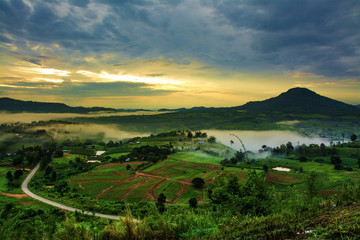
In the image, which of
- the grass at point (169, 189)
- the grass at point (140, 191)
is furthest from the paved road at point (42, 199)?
the grass at point (169, 189)

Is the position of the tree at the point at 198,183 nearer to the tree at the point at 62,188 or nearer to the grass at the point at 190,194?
the grass at the point at 190,194

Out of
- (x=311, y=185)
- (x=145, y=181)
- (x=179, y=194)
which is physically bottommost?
(x=145, y=181)

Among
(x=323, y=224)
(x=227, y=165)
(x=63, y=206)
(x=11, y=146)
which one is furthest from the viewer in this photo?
(x=11, y=146)

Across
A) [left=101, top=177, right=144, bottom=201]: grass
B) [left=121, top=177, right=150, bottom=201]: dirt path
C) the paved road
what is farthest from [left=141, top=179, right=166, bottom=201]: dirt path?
the paved road

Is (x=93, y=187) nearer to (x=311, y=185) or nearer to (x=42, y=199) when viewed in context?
(x=42, y=199)

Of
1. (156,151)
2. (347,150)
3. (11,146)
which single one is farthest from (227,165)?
(11,146)

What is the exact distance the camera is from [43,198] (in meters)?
55.2

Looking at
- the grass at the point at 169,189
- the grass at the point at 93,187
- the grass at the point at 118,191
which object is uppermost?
the grass at the point at 169,189

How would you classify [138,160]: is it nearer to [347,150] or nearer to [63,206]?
[63,206]

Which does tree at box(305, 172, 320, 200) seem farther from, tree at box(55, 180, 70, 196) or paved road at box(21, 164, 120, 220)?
tree at box(55, 180, 70, 196)

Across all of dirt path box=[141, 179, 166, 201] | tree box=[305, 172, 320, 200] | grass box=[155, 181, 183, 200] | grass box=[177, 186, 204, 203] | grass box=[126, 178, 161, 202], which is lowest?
grass box=[126, 178, 161, 202]

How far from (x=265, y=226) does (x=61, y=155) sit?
141152 millimetres

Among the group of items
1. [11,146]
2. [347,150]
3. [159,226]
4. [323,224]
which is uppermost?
[323,224]

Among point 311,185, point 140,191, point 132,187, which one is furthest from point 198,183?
point 311,185
